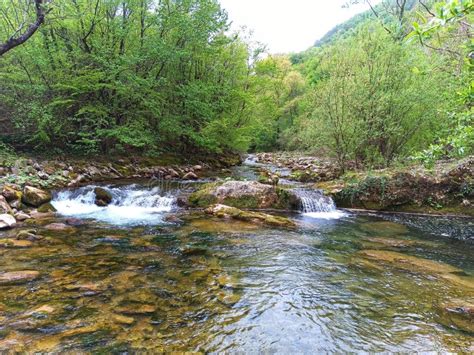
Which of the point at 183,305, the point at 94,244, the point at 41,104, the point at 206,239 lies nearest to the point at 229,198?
the point at 206,239

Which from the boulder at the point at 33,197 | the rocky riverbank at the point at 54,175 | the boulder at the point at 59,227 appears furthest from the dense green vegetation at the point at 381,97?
the boulder at the point at 33,197

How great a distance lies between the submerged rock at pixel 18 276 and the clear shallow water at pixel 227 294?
0.16m

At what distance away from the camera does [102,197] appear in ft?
33.6

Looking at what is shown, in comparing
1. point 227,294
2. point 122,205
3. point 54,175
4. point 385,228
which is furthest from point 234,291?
point 54,175

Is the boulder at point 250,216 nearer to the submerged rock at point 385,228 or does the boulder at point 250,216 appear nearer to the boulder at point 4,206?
the submerged rock at point 385,228

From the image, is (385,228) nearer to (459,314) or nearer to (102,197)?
(459,314)

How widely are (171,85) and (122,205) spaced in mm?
10161

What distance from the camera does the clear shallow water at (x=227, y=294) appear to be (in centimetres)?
321

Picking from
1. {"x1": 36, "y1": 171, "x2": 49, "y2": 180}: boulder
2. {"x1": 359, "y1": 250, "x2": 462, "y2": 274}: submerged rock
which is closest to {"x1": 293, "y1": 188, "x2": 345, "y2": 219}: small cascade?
{"x1": 359, "y1": 250, "x2": 462, "y2": 274}: submerged rock

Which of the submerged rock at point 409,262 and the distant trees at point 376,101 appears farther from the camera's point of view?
the distant trees at point 376,101

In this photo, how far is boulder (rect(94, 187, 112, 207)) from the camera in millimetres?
10109

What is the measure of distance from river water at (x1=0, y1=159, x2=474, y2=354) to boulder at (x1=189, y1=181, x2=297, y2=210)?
2615 mm

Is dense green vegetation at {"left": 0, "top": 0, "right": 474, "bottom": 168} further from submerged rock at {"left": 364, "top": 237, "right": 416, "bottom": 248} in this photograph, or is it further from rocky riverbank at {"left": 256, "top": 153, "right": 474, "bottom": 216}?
submerged rock at {"left": 364, "top": 237, "right": 416, "bottom": 248}

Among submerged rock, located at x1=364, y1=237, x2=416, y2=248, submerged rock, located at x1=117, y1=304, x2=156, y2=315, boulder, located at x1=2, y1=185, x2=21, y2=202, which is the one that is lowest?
submerged rock, located at x1=364, y1=237, x2=416, y2=248
